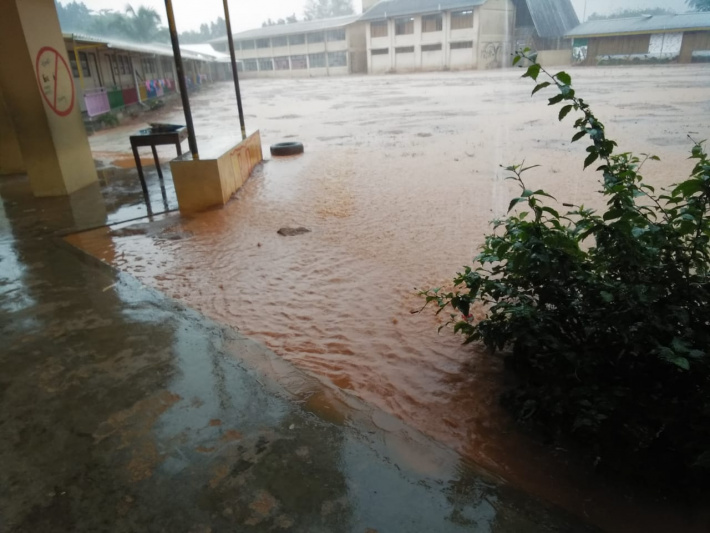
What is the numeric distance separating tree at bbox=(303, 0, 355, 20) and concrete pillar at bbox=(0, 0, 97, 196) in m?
98.5

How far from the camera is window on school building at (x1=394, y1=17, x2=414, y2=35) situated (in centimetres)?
4412

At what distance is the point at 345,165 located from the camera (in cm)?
1056

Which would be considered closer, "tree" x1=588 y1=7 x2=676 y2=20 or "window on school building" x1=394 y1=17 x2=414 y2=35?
"tree" x1=588 y1=7 x2=676 y2=20

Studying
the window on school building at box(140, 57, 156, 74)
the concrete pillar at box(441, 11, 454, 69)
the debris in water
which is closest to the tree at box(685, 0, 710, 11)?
the debris in water

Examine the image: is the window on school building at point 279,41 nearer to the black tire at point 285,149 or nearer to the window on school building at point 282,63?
the window on school building at point 282,63

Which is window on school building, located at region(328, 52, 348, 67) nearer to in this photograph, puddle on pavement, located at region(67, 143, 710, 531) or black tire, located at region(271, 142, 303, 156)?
black tire, located at region(271, 142, 303, 156)

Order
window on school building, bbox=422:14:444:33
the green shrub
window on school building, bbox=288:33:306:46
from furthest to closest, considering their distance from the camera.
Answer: window on school building, bbox=288:33:306:46 → window on school building, bbox=422:14:444:33 → the green shrub

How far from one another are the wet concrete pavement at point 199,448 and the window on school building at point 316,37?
182ft

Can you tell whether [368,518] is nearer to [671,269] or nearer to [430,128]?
[671,269]

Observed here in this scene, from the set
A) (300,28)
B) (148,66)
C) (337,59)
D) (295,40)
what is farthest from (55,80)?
(295,40)

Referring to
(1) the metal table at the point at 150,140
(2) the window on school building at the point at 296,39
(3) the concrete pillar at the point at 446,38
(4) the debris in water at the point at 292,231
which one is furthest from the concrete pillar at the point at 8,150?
(2) the window on school building at the point at 296,39

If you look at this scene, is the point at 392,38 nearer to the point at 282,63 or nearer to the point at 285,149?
the point at 282,63

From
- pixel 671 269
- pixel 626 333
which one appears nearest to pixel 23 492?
pixel 626 333

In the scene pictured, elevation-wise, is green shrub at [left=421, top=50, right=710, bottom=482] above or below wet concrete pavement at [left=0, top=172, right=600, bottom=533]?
above
